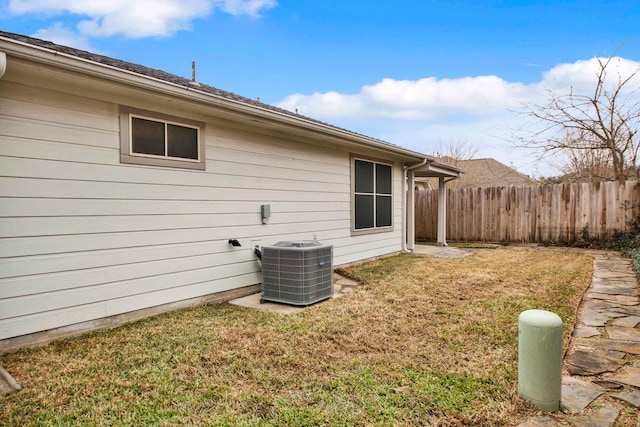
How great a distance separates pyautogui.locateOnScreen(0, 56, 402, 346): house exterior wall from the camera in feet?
9.93

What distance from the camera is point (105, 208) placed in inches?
140

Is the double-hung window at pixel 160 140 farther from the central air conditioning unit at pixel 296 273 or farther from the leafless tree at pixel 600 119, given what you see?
the leafless tree at pixel 600 119

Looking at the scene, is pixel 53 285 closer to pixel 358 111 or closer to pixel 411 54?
pixel 411 54

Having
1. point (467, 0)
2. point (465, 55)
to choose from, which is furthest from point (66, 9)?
point (465, 55)

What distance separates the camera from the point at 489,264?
23.1ft

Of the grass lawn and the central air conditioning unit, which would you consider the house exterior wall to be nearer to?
the grass lawn

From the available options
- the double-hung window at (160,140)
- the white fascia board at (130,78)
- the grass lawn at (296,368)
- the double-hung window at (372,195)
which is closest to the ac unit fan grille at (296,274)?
the grass lawn at (296,368)

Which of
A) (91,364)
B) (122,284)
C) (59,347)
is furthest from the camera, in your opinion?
(122,284)

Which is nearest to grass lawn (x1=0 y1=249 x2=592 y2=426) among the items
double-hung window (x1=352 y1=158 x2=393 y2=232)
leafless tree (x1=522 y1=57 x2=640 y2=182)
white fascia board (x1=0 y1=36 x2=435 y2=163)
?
white fascia board (x1=0 y1=36 x2=435 y2=163)

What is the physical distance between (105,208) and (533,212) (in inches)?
419

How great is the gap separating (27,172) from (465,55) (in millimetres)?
11711

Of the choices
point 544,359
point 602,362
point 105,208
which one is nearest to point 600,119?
point 602,362

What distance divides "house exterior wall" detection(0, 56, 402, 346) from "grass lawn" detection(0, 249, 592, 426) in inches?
14.9

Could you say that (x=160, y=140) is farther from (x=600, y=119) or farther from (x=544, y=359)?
(x=600, y=119)
